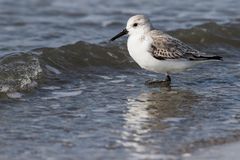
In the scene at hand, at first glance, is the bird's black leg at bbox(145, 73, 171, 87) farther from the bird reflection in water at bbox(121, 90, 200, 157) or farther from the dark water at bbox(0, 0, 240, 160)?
the bird reflection in water at bbox(121, 90, 200, 157)

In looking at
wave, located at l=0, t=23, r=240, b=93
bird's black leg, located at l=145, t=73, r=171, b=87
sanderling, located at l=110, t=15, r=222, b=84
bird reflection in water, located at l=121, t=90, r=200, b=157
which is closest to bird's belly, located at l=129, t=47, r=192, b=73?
sanderling, located at l=110, t=15, r=222, b=84

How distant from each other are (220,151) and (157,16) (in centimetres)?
768

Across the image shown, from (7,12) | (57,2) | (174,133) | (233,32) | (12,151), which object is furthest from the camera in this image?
(57,2)

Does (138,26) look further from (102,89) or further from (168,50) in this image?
(102,89)

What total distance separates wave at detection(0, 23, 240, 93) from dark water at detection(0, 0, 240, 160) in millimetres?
16

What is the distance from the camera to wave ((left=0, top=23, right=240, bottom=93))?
9.34 meters

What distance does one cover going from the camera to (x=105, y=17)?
13.9m

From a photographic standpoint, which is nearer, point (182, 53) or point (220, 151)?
point (220, 151)

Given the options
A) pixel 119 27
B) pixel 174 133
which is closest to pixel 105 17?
pixel 119 27

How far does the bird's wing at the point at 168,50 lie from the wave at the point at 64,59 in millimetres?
1372

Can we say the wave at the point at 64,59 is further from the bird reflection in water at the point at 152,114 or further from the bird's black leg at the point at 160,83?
the bird reflection in water at the point at 152,114

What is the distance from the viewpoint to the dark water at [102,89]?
6.82m

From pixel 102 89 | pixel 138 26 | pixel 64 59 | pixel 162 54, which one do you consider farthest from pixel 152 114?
pixel 64 59

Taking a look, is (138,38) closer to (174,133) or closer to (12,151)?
(174,133)
